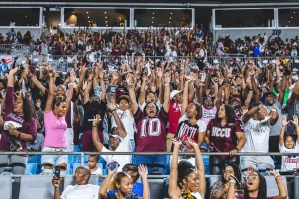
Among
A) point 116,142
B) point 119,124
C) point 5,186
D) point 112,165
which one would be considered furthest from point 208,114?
point 5,186

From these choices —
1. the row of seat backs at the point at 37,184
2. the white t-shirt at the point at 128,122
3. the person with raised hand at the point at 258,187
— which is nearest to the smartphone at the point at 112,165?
the row of seat backs at the point at 37,184

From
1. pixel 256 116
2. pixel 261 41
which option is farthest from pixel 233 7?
pixel 256 116

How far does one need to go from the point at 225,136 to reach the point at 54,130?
2642 millimetres

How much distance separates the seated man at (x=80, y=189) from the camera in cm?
765

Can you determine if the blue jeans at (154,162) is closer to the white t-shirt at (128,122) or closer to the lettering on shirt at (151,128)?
the lettering on shirt at (151,128)

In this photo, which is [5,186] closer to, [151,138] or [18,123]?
[18,123]

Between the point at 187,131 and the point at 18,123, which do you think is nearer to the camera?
the point at 18,123

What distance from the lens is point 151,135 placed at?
9297 millimetres

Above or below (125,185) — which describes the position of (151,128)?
above

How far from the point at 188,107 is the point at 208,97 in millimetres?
2773

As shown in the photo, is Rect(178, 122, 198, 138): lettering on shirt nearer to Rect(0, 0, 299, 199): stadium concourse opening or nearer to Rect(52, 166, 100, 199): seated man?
Rect(0, 0, 299, 199): stadium concourse opening

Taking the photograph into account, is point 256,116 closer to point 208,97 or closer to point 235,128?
point 235,128

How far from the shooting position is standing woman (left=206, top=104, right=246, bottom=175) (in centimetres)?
884

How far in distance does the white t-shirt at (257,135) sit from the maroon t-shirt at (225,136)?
21.7 inches
